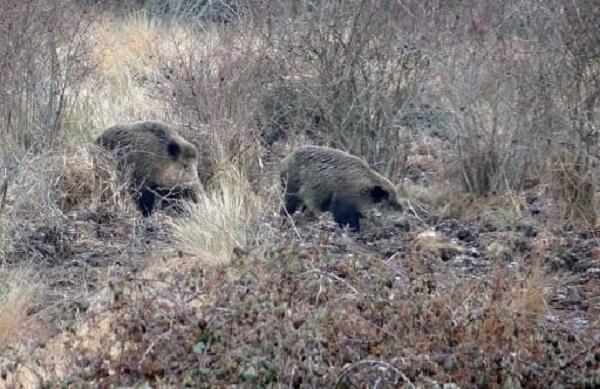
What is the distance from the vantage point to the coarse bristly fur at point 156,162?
31.2 feet

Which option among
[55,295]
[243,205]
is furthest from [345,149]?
[55,295]

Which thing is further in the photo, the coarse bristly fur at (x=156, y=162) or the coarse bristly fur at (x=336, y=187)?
the coarse bristly fur at (x=156, y=162)

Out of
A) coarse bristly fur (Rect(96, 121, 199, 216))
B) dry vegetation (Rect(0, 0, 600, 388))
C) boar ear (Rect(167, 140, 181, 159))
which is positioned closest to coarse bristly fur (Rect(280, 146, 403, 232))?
dry vegetation (Rect(0, 0, 600, 388))

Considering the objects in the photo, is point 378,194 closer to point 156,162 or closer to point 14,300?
point 156,162

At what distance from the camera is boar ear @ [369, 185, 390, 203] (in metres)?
8.59

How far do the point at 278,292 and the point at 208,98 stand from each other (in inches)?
200

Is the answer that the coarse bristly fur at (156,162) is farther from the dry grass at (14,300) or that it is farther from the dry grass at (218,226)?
the dry grass at (14,300)

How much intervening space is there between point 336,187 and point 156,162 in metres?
1.70

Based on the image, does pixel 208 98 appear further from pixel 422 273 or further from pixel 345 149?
pixel 422 273

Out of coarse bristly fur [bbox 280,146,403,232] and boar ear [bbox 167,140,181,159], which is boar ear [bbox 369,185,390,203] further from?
boar ear [bbox 167,140,181,159]

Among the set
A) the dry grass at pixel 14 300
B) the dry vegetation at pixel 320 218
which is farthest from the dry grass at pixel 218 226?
the dry grass at pixel 14 300

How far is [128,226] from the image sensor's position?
29.9 ft

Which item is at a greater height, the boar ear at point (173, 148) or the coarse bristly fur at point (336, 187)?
the coarse bristly fur at point (336, 187)

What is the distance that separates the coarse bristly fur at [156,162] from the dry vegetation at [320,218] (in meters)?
0.16
